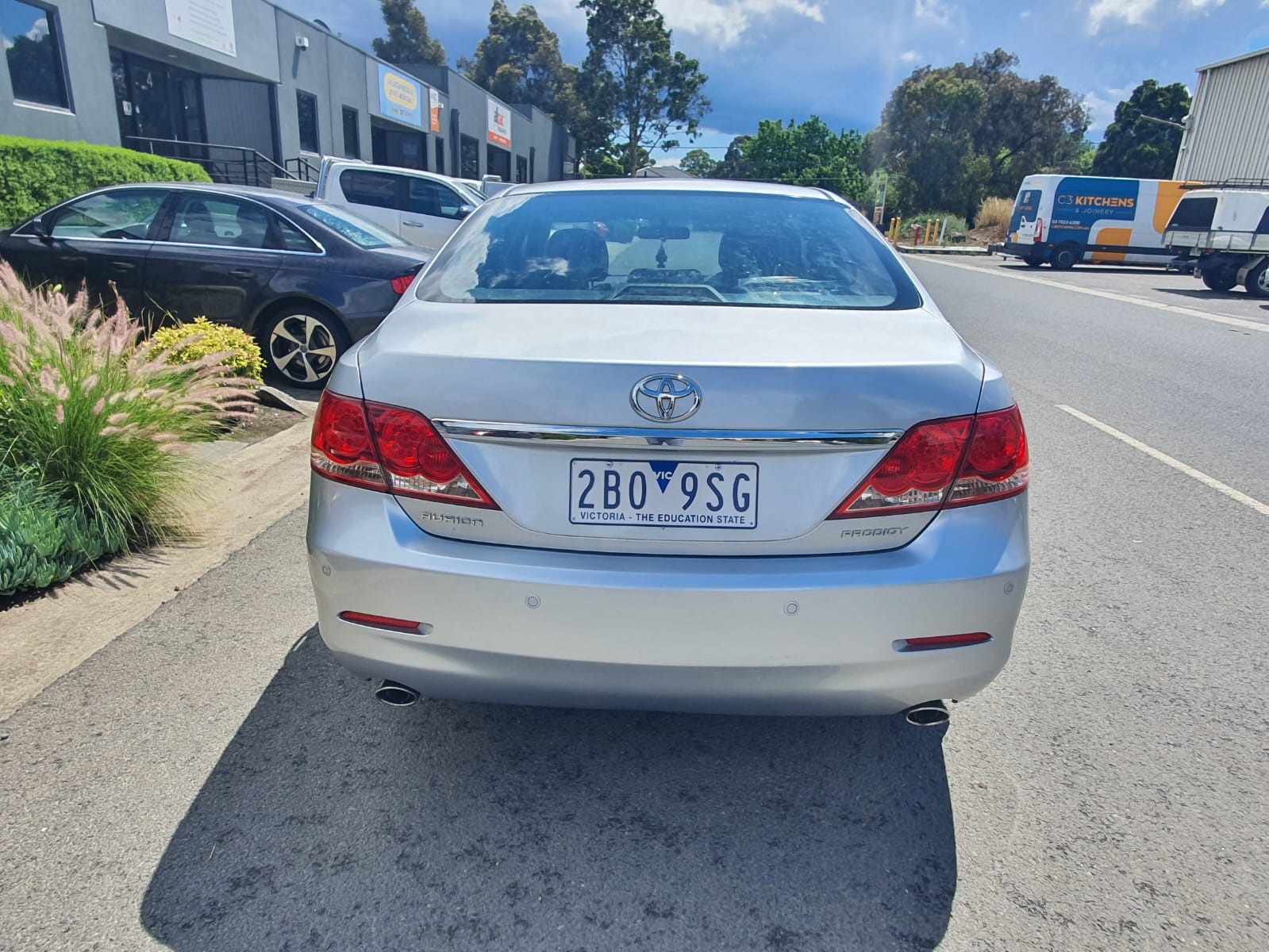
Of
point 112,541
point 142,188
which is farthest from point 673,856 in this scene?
point 142,188

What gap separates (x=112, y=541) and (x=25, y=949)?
2216 millimetres

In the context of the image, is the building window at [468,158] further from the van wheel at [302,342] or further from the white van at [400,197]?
the van wheel at [302,342]

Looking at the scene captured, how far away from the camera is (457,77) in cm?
3956

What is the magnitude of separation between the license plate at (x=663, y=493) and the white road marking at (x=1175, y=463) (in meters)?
4.37

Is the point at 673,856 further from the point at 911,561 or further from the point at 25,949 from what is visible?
the point at 25,949

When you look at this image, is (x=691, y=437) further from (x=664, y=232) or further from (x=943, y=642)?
(x=664, y=232)

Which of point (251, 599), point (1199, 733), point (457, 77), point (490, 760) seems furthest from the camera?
point (457, 77)

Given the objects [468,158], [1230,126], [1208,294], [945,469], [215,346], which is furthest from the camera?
[468,158]

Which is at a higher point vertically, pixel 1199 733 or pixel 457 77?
pixel 457 77

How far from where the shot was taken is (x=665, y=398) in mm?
1984

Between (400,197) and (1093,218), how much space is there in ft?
80.9

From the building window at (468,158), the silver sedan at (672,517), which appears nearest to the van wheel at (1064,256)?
the building window at (468,158)

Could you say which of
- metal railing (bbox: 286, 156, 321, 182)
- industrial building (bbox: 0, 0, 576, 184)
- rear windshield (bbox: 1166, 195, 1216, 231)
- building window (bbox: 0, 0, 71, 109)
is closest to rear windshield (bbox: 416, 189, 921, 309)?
industrial building (bbox: 0, 0, 576, 184)

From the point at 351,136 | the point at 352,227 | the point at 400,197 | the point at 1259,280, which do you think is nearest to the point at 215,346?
the point at 352,227
